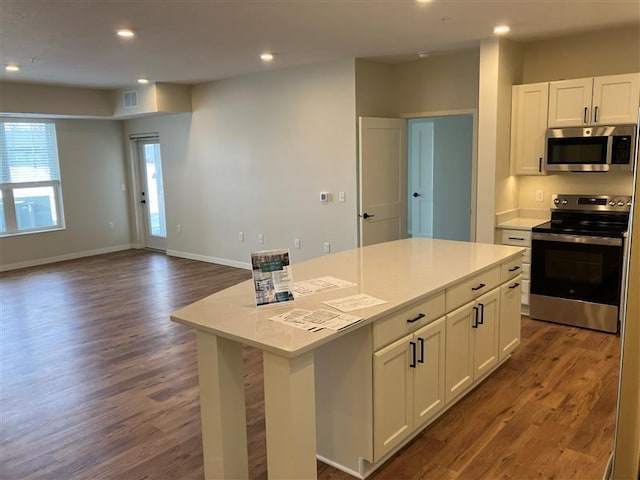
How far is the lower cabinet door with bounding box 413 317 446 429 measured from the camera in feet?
8.79

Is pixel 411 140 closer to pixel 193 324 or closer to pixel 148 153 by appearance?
pixel 148 153

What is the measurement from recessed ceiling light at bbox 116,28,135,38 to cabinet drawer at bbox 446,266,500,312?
3372 millimetres

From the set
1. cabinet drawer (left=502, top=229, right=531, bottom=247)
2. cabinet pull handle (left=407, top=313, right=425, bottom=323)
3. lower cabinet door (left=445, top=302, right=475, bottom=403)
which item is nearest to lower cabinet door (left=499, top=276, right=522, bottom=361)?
lower cabinet door (left=445, top=302, right=475, bottom=403)

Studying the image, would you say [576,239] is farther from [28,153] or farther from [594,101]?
[28,153]

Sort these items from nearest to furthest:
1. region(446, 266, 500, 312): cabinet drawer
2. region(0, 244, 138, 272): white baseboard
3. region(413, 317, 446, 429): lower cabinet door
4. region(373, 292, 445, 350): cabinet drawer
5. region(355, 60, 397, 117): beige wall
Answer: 1. region(373, 292, 445, 350): cabinet drawer
2. region(413, 317, 446, 429): lower cabinet door
3. region(446, 266, 500, 312): cabinet drawer
4. region(355, 60, 397, 117): beige wall
5. region(0, 244, 138, 272): white baseboard

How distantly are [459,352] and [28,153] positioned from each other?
25.1 ft

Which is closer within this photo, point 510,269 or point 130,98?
point 510,269

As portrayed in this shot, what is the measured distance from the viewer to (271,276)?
2.46m

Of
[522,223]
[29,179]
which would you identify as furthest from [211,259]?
[522,223]

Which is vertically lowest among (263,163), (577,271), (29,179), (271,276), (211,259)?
(211,259)

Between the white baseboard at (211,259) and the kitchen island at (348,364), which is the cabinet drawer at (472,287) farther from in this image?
the white baseboard at (211,259)

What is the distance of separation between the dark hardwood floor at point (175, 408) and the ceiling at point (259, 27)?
2653 millimetres

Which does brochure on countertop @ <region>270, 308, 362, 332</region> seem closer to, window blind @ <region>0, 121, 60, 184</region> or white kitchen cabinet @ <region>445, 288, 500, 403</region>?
white kitchen cabinet @ <region>445, 288, 500, 403</region>

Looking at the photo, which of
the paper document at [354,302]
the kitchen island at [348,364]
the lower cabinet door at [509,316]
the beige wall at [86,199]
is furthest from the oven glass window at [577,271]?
the beige wall at [86,199]
